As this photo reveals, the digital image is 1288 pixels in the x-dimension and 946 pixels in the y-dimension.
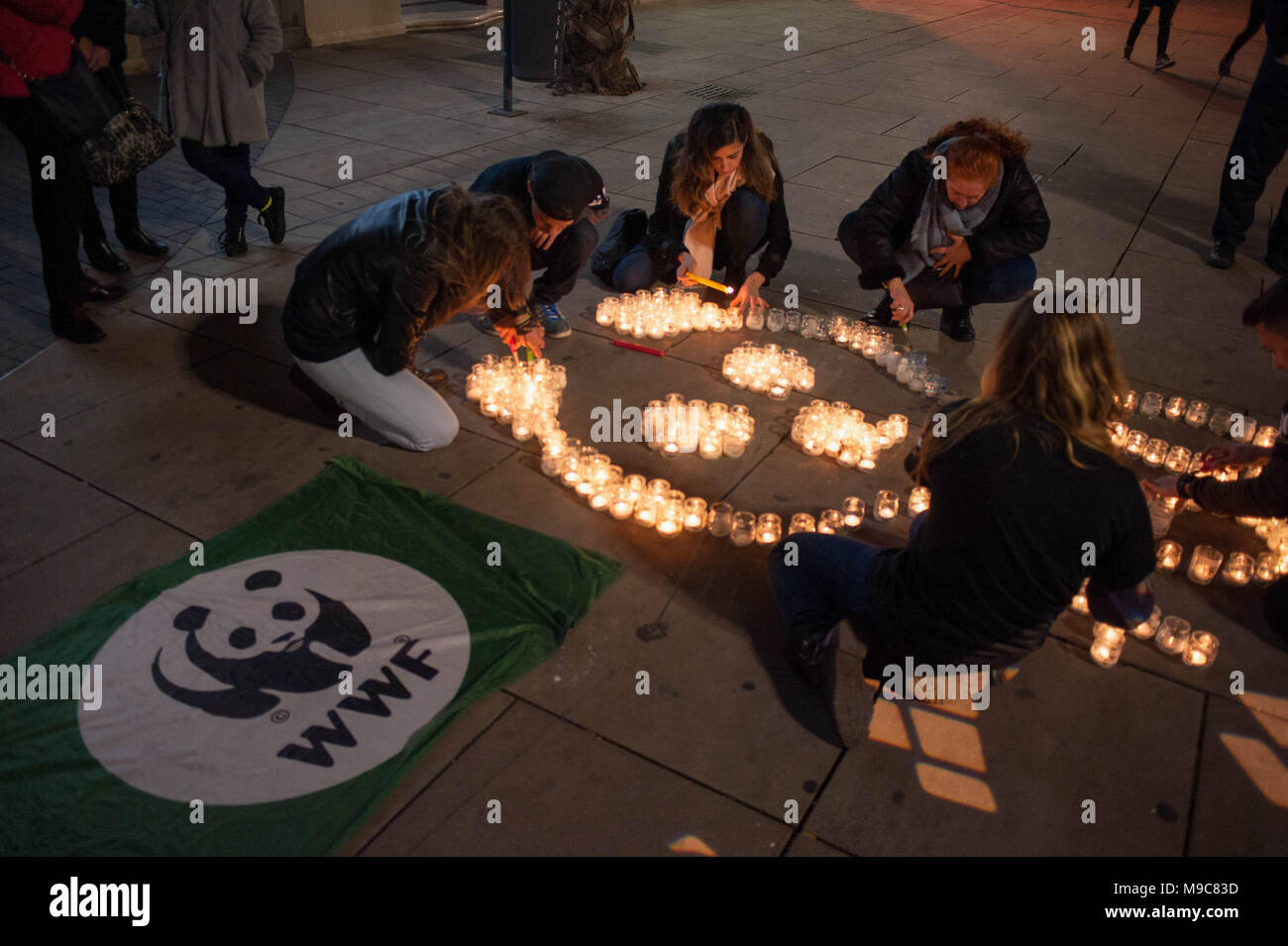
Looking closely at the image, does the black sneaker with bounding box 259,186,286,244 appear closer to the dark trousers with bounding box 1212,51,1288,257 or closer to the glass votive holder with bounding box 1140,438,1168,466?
the glass votive holder with bounding box 1140,438,1168,466

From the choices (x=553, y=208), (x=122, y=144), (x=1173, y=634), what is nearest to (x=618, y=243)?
(x=553, y=208)

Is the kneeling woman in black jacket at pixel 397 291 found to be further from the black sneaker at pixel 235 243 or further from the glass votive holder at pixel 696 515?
the black sneaker at pixel 235 243

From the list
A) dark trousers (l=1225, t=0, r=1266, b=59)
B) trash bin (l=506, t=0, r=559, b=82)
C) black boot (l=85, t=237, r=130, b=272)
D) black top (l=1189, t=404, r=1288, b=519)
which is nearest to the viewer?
black top (l=1189, t=404, r=1288, b=519)

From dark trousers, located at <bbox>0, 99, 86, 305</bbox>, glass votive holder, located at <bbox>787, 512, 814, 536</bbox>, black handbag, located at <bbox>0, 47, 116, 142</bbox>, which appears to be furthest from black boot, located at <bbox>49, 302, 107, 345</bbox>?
glass votive holder, located at <bbox>787, 512, 814, 536</bbox>

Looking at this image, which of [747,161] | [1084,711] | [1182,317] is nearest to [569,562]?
[1084,711]

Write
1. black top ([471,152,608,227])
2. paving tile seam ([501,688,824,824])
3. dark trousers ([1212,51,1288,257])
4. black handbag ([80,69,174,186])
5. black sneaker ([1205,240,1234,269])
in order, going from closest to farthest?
paving tile seam ([501,688,824,824])
black top ([471,152,608,227])
black handbag ([80,69,174,186])
dark trousers ([1212,51,1288,257])
black sneaker ([1205,240,1234,269])

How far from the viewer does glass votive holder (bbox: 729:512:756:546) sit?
11.4 ft

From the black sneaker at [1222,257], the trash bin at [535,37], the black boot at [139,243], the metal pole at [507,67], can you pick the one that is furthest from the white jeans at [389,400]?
the trash bin at [535,37]

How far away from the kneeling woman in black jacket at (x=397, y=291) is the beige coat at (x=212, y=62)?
2112 millimetres

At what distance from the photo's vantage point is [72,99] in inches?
165

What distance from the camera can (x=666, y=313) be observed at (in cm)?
508

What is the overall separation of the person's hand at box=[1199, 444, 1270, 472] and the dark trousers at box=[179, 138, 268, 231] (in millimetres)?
5275

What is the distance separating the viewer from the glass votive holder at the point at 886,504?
3.63 metres
